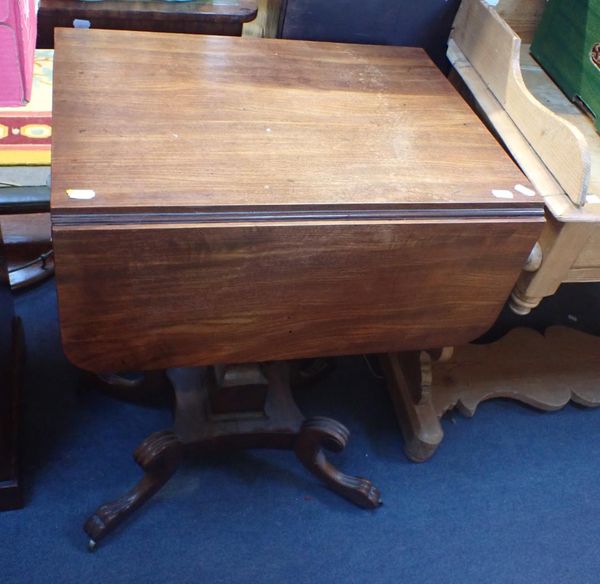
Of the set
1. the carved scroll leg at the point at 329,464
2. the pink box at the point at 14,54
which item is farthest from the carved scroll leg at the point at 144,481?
the pink box at the point at 14,54

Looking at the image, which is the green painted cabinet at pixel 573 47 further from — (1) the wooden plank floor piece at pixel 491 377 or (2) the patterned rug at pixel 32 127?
(2) the patterned rug at pixel 32 127

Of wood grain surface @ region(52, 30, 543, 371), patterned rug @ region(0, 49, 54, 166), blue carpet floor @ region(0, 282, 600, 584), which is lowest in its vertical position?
blue carpet floor @ region(0, 282, 600, 584)

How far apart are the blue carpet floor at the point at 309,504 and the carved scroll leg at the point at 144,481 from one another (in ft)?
0.18

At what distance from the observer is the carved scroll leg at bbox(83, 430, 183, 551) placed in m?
1.25

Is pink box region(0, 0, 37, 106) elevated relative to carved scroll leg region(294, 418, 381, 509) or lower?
elevated

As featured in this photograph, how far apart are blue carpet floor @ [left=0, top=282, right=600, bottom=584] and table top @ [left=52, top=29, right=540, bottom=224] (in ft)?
2.28

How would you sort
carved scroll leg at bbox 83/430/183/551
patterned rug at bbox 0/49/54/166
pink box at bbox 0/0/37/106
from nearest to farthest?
pink box at bbox 0/0/37/106, carved scroll leg at bbox 83/430/183/551, patterned rug at bbox 0/49/54/166

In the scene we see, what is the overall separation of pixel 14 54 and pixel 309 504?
0.98 m

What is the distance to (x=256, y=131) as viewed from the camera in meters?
1.03

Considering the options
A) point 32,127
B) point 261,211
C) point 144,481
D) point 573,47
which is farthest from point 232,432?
point 573,47

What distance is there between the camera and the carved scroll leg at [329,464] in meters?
1.31

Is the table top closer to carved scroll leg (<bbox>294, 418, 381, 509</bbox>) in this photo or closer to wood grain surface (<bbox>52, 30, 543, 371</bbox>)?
wood grain surface (<bbox>52, 30, 543, 371</bbox>)

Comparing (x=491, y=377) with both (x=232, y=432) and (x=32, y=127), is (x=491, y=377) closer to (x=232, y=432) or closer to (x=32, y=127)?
(x=232, y=432)

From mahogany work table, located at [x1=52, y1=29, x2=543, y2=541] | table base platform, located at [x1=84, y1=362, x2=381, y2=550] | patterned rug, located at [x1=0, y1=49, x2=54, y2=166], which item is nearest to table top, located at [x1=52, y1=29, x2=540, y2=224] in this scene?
mahogany work table, located at [x1=52, y1=29, x2=543, y2=541]
